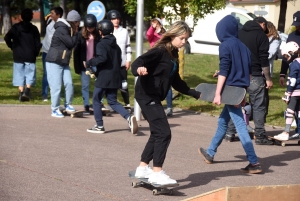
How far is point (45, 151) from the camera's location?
8.77 m

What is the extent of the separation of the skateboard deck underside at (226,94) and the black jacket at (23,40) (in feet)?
22.2

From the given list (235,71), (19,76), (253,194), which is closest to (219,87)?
(235,71)

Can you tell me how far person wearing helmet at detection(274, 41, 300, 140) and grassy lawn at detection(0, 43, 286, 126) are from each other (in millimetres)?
2060

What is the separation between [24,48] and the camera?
13977 mm

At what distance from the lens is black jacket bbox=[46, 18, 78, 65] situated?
1158cm

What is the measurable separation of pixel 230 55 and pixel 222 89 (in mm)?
423

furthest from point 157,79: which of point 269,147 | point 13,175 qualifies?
point 269,147

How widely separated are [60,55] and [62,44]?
0.74ft

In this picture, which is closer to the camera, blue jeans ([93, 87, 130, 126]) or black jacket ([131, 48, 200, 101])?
black jacket ([131, 48, 200, 101])

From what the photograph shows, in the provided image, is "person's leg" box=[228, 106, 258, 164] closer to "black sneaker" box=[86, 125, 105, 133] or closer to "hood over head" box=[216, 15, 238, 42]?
"hood over head" box=[216, 15, 238, 42]

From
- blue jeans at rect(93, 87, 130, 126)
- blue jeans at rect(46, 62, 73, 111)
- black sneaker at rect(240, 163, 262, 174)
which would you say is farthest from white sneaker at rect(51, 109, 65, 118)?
black sneaker at rect(240, 163, 262, 174)

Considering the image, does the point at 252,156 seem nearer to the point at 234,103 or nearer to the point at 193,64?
the point at 234,103

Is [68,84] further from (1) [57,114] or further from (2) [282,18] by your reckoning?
(2) [282,18]

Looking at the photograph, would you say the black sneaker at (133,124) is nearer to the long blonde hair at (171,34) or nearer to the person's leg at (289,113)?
the person's leg at (289,113)
